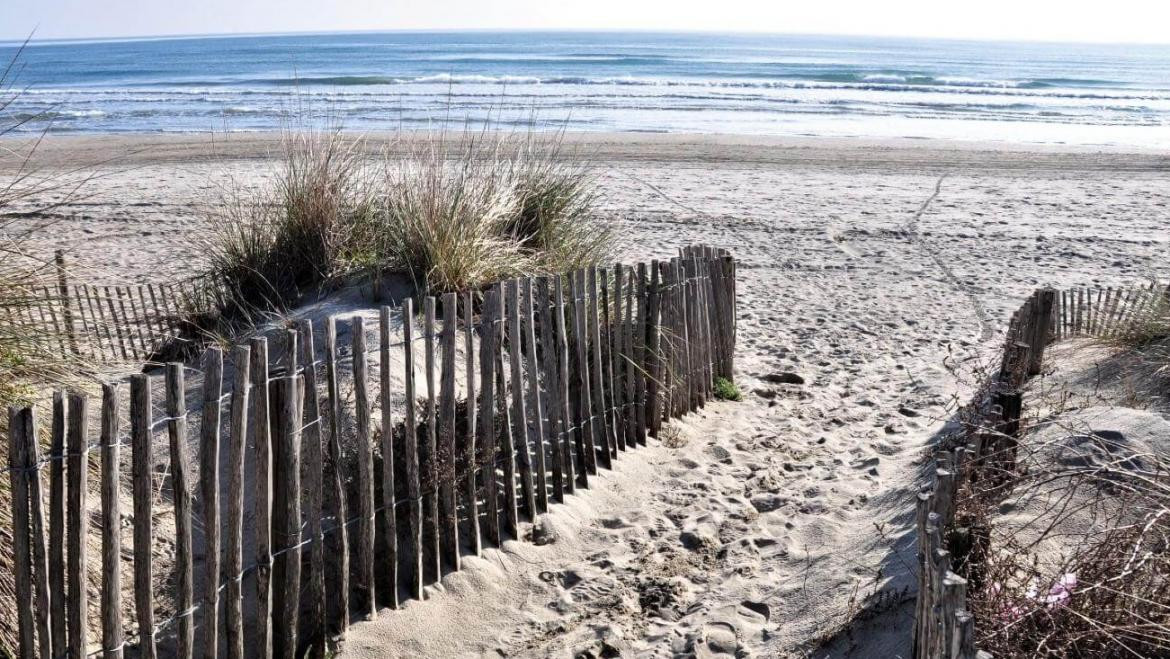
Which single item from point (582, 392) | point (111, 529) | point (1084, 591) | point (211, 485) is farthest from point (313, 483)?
point (1084, 591)

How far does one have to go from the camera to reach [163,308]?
6.71m

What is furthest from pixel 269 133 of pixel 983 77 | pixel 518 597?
pixel 983 77

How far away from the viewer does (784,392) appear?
20.9 ft

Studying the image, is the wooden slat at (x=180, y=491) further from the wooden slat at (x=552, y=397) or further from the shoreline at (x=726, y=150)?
the shoreline at (x=726, y=150)

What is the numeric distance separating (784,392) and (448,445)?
2946 mm

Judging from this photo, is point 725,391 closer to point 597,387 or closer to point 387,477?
point 597,387

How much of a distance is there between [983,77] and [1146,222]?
118ft

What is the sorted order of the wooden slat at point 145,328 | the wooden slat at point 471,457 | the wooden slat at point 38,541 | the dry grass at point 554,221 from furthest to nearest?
the dry grass at point 554,221, the wooden slat at point 145,328, the wooden slat at point 471,457, the wooden slat at point 38,541

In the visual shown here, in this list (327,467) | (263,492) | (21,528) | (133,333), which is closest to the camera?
(21,528)

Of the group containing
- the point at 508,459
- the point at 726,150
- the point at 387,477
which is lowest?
the point at 508,459

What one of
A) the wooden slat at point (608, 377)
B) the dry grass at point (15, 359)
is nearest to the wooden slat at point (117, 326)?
the dry grass at point (15, 359)

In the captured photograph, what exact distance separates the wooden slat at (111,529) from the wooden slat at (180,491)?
17cm

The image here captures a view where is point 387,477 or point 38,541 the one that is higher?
point 38,541

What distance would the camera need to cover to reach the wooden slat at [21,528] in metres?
2.66
